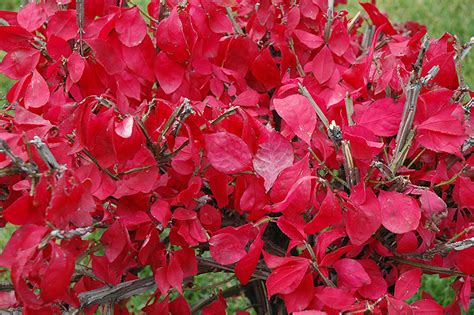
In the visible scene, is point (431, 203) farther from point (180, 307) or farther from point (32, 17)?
point (32, 17)

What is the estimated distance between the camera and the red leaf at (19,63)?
38.5 inches

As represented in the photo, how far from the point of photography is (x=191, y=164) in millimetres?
873

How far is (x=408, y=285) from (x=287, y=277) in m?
0.17

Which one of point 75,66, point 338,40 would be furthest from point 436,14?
point 75,66

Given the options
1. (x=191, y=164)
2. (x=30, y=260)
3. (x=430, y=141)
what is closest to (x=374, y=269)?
(x=430, y=141)

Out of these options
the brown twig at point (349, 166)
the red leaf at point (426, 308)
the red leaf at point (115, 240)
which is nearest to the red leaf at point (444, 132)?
the brown twig at point (349, 166)

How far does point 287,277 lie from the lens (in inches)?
32.3

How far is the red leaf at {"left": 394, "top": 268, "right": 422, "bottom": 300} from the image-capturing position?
86cm

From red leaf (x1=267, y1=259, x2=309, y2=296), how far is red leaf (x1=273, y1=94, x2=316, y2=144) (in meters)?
A: 0.17

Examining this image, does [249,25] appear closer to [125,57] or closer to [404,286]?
Result: [125,57]

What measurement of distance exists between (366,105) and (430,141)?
132 millimetres

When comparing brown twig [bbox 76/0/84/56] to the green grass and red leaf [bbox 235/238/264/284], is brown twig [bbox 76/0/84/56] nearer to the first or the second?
red leaf [bbox 235/238/264/284]

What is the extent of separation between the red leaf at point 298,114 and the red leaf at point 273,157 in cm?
2

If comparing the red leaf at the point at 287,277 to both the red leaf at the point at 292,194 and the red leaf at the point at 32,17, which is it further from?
the red leaf at the point at 32,17
